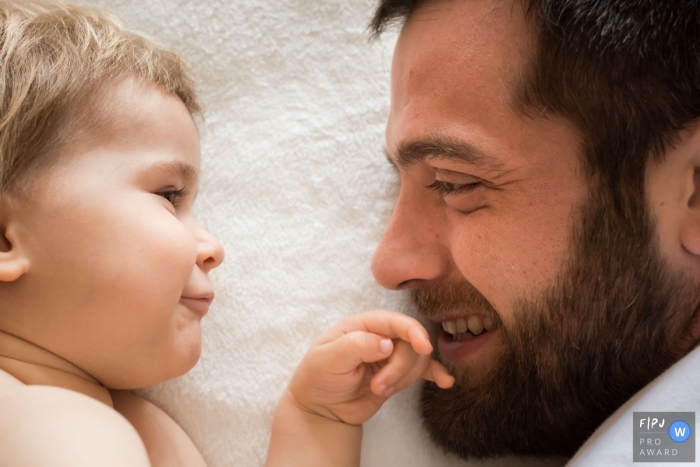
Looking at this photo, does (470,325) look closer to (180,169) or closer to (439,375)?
(439,375)

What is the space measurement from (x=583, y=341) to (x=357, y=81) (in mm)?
775

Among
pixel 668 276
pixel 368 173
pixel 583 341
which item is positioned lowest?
pixel 583 341

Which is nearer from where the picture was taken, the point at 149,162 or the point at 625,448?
the point at 625,448

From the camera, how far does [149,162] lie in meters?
→ 1.08

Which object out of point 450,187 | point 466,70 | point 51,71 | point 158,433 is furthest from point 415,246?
point 51,71

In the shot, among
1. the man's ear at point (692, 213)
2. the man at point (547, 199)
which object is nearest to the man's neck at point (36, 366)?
the man at point (547, 199)

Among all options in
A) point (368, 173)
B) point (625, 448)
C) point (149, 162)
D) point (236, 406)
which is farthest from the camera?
point (368, 173)

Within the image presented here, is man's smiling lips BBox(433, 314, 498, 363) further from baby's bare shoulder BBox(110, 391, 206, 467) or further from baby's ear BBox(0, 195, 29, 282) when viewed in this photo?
baby's ear BBox(0, 195, 29, 282)

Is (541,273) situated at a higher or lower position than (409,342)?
higher

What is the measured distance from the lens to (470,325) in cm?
121

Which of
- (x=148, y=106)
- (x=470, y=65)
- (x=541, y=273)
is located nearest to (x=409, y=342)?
(x=541, y=273)

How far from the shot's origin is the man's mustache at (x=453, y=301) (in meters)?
1.14

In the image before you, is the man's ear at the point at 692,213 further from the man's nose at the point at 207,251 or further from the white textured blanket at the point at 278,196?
the man's nose at the point at 207,251

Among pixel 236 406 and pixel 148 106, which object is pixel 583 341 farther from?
pixel 148 106
